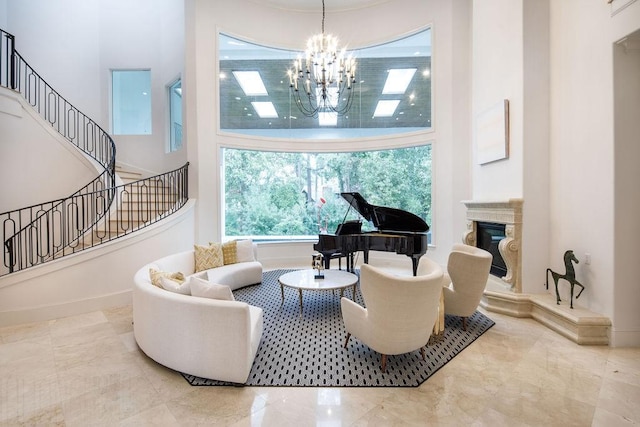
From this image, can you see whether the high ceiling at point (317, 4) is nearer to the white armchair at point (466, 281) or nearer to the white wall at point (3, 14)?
the white wall at point (3, 14)

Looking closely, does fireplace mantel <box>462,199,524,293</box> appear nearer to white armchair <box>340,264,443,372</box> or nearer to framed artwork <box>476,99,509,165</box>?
framed artwork <box>476,99,509,165</box>

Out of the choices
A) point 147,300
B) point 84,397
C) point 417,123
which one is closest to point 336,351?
point 147,300

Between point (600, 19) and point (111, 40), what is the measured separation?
9710 millimetres

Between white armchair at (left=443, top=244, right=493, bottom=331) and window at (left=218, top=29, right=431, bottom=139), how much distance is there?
394cm

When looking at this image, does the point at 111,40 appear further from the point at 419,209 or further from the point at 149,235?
the point at 419,209

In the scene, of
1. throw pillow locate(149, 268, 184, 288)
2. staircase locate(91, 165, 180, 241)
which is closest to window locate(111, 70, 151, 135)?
staircase locate(91, 165, 180, 241)

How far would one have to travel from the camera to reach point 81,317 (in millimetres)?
3975

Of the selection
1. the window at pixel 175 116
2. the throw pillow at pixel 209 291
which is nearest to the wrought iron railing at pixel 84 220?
the window at pixel 175 116

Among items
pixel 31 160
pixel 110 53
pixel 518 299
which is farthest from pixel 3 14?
pixel 518 299

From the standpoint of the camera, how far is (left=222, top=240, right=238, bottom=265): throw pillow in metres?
5.32

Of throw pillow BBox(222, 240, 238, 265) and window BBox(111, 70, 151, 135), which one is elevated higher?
window BBox(111, 70, 151, 135)

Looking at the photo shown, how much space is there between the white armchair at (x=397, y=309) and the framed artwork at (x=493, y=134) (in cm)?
276

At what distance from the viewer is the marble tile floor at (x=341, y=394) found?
81.6 inches

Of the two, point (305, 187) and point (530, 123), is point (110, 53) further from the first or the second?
point (530, 123)
